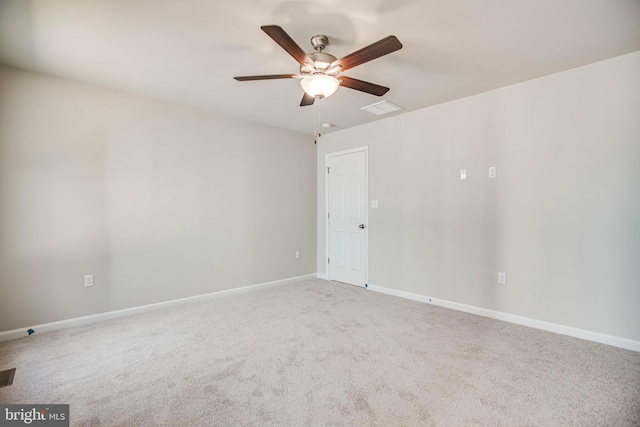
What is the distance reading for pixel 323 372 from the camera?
82.9 inches

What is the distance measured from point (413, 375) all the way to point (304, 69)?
94.2 inches

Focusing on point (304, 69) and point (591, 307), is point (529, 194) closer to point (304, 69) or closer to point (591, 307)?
point (591, 307)

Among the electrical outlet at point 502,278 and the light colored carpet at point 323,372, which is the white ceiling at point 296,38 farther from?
the light colored carpet at point 323,372

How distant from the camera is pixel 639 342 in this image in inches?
94.3

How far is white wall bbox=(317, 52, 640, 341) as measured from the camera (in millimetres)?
2488

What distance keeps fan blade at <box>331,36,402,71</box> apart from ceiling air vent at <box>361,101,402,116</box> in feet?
5.21

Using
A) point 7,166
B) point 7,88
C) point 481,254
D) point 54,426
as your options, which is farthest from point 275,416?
point 7,88

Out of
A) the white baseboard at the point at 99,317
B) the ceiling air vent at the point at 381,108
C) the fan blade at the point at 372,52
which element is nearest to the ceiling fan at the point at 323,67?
the fan blade at the point at 372,52

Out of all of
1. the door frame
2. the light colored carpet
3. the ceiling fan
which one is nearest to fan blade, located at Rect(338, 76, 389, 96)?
the ceiling fan

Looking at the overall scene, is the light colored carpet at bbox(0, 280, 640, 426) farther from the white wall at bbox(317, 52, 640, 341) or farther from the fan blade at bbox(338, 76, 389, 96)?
the fan blade at bbox(338, 76, 389, 96)

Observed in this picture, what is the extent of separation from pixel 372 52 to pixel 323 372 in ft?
7.37

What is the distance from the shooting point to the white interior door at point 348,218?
4488 mm

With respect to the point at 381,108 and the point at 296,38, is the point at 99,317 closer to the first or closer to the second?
the point at 296,38

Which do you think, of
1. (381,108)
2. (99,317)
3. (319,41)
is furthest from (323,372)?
(381,108)
